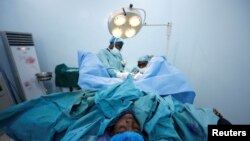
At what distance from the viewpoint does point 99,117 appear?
1.00m

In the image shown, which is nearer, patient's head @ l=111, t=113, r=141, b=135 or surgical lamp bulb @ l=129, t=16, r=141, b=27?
patient's head @ l=111, t=113, r=141, b=135

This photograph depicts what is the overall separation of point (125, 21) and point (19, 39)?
201 cm

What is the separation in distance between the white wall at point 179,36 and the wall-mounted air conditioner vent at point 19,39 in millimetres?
206

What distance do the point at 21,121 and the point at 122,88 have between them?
2.00 ft

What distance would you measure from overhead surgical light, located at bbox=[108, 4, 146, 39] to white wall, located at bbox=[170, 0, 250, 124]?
58.4 inches

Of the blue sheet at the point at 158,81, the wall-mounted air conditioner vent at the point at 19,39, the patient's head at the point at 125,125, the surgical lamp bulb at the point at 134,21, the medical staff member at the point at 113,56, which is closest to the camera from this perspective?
the patient's head at the point at 125,125

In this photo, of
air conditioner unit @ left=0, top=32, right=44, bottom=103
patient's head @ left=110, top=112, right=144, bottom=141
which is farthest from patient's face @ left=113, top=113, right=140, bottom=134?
air conditioner unit @ left=0, top=32, right=44, bottom=103

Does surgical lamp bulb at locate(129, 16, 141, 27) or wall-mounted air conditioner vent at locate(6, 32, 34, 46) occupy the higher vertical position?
surgical lamp bulb at locate(129, 16, 141, 27)

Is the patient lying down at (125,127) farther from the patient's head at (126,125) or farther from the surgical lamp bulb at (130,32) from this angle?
the surgical lamp bulb at (130,32)

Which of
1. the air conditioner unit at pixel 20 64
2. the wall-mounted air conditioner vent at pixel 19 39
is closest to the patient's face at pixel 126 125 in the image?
the air conditioner unit at pixel 20 64

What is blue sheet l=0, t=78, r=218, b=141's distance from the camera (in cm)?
91

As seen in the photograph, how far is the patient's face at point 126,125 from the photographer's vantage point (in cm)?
88

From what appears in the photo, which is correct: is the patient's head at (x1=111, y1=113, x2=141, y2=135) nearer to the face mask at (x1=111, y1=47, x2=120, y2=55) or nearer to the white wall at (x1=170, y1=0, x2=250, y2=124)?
the face mask at (x1=111, y1=47, x2=120, y2=55)

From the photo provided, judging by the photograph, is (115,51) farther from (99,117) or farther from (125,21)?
(99,117)
